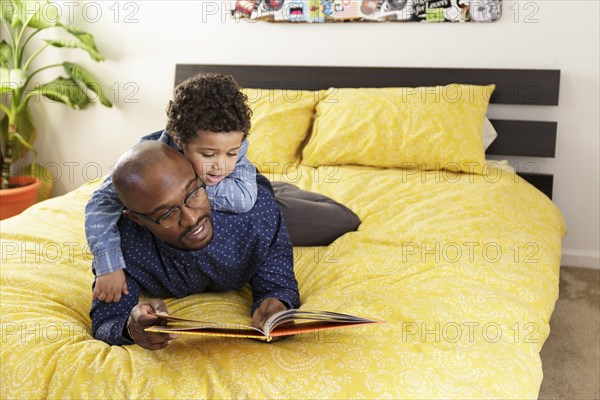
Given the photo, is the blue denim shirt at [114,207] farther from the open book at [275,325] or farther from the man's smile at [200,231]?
the open book at [275,325]

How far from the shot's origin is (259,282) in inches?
64.9

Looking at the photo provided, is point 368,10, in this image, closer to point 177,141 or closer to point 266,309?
point 177,141

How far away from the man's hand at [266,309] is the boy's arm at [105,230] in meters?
0.31

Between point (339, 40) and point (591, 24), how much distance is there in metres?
1.09

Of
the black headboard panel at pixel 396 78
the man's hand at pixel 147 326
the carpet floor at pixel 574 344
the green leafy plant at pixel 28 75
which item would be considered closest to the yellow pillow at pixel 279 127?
the black headboard panel at pixel 396 78

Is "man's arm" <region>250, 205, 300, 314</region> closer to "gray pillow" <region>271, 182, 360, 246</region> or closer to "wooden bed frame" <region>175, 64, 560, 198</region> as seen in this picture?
"gray pillow" <region>271, 182, 360, 246</region>

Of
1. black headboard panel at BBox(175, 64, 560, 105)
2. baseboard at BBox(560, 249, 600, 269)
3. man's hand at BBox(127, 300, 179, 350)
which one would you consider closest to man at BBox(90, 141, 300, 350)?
man's hand at BBox(127, 300, 179, 350)

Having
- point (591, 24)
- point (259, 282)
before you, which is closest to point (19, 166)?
point (259, 282)

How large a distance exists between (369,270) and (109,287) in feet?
2.27

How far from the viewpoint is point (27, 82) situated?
3.63m

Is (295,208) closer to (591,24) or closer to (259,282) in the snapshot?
(259,282)

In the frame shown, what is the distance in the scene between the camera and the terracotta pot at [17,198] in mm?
3449

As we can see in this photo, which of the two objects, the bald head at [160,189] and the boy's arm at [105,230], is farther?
the boy's arm at [105,230]

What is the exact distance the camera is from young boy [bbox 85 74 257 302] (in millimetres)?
1510
